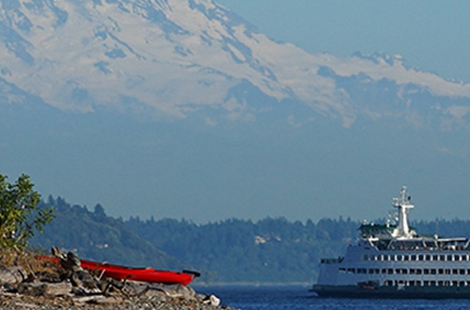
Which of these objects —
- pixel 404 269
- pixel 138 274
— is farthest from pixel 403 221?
pixel 138 274

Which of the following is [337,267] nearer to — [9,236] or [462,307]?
[462,307]

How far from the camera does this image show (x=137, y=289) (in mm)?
68250

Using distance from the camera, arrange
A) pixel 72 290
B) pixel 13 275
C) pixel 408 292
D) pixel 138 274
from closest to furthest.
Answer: pixel 72 290 < pixel 13 275 < pixel 138 274 < pixel 408 292

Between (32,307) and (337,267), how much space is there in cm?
10982

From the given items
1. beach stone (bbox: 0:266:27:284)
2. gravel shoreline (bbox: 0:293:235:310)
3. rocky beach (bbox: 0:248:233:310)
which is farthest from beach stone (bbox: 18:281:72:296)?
beach stone (bbox: 0:266:27:284)

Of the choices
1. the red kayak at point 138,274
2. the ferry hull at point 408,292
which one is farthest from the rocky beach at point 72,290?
the ferry hull at point 408,292

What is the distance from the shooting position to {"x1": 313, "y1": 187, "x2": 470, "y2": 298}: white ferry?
15925cm

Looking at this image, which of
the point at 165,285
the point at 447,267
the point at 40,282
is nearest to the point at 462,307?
the point at 447,267

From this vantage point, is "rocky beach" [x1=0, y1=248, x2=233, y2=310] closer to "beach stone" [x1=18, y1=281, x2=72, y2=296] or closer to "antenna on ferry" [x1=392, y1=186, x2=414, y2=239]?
"beach stone" [x1=18, y1=281, x2=72, y2=296]

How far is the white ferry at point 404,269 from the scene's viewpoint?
159250 mm

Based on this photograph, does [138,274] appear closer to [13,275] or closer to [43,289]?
[13,275]

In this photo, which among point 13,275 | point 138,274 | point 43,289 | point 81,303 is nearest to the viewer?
point 81,303

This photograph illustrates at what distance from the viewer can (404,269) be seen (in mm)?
161000

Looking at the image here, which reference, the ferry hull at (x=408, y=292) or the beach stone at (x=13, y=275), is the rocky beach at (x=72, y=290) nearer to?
the beach stone at (x=13, y=275)
